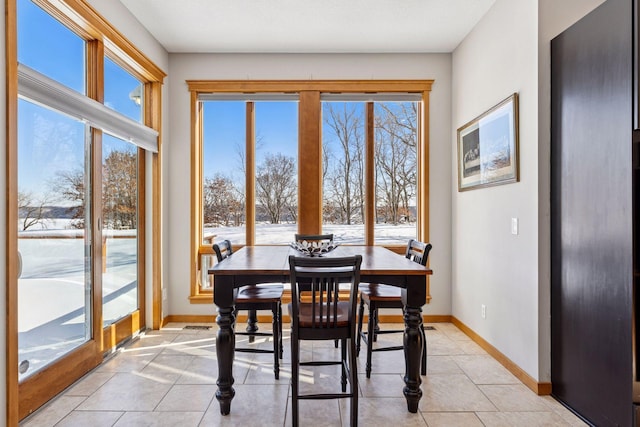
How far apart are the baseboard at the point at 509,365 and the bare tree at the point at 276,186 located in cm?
202

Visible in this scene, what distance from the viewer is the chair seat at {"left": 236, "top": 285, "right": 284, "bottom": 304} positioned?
9.05 ft

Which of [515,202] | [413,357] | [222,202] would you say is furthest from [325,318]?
[222,202]

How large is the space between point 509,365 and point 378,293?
3.50 feet

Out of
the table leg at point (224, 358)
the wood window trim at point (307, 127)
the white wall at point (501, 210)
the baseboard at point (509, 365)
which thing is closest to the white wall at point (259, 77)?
the wood window trim at point (307, 127)

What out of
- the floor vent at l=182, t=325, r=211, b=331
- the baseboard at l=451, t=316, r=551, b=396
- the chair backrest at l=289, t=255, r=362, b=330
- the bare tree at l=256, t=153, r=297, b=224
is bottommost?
the floor vent at l=182, t=325, r=211, b=331

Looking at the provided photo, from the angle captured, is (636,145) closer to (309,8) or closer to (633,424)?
(633,424)

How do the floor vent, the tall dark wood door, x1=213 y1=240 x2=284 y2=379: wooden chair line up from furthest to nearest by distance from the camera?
the floor vent → x1=213 y1=240 x2=284 y2=379: wooden chair → the tall dark wood door

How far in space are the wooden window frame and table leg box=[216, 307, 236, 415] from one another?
1.00 meters

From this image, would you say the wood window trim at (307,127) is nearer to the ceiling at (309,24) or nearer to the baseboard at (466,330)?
the baseboard at (466,330)

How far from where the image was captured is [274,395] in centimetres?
250

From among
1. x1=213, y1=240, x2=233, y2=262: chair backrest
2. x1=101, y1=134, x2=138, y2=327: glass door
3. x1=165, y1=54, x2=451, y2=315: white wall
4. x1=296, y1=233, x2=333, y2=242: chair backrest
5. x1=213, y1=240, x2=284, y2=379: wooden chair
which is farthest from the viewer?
x1=165, y1=54, x2=451, y2=315: white wall

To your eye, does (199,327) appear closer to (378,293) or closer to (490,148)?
(378,293)

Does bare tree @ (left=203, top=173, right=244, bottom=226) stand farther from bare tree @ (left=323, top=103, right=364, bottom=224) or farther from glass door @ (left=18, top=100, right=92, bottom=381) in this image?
glass door @ (left=18, top=100, right=92, bottom=381)

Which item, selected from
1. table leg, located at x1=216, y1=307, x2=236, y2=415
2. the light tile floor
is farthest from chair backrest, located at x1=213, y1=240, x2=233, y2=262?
the light tile floor
